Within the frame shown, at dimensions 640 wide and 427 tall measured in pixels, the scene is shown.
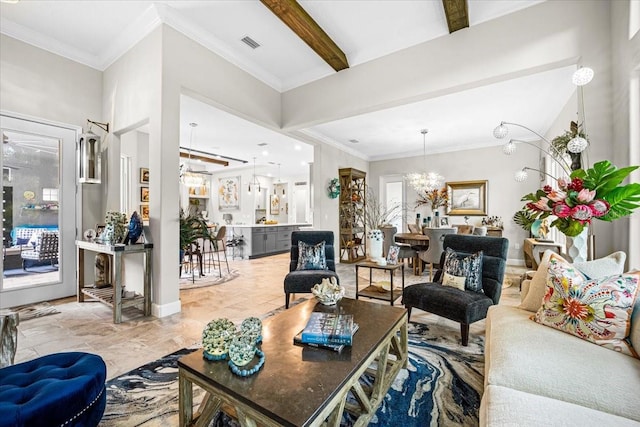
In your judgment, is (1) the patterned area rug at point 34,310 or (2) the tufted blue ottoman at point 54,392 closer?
(2) the tufted blue ottoman at point 54,392

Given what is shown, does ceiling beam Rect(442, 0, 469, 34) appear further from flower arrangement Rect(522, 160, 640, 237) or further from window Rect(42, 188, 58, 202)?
window Rect(42, 188, 58, 202)

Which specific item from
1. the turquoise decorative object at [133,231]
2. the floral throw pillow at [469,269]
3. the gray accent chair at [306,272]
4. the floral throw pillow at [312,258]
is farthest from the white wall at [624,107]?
the turquoise decorative object at [133,231]

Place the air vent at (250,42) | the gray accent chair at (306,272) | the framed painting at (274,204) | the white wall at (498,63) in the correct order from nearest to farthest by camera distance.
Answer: the white wall at (498,63) → the gray accent chair at (306,272) → the air vent at (250,42) → the framed painting at (274,204)

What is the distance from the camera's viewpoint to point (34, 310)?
3143 mm

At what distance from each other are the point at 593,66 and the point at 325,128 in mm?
4115

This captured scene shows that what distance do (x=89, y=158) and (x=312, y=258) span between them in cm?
320

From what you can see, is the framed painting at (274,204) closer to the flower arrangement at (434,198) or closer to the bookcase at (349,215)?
the bookcase at (349,215)

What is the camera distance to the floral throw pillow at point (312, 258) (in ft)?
11.3

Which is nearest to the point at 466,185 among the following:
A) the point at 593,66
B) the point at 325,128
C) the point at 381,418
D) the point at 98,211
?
the point at 325,128

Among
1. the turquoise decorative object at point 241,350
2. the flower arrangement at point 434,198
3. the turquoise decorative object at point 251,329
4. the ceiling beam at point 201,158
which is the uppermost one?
the ceiling beam at point 201,158

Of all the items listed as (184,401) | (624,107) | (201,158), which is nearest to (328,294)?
(184,401)

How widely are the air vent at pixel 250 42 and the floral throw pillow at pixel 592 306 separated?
3.85 m

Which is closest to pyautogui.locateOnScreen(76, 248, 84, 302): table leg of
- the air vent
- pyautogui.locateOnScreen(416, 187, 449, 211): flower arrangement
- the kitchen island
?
the air vent

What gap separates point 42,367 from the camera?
133cm
